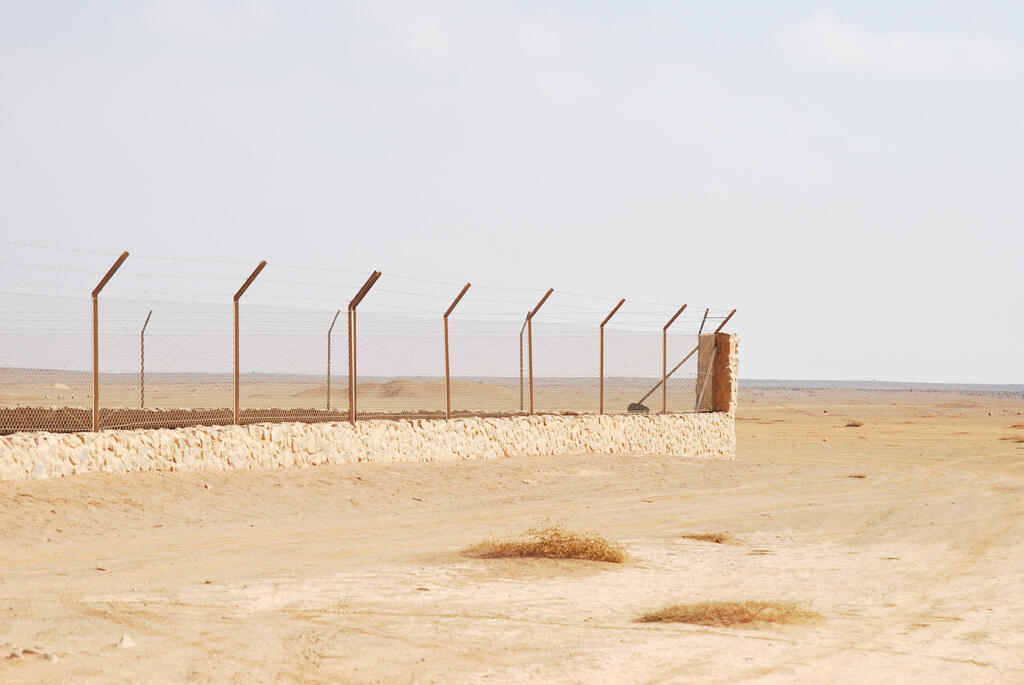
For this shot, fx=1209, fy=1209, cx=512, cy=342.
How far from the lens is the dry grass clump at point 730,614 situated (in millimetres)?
8133

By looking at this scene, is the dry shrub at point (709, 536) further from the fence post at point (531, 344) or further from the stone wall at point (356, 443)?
the fence post at point (531, 344)

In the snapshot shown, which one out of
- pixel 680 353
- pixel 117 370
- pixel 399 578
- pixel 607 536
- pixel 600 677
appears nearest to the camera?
pixel 600 677

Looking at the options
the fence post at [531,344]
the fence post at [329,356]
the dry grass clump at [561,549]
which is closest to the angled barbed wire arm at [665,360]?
the fence post at [531,344]

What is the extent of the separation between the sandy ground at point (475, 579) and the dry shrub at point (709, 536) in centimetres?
16

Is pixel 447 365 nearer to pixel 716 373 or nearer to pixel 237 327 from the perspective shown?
pixel 237 327

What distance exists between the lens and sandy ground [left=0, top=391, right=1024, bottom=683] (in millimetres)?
6871

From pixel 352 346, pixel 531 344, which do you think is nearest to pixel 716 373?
pixel 531 344

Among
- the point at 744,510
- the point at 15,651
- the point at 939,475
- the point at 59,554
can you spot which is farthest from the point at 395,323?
the point at 15,651

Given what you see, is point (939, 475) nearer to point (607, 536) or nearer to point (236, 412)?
point (607, 536)

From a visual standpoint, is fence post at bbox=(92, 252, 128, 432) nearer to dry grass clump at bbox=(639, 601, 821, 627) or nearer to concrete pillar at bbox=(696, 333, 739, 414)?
dry grass clump at bbox=(639, 601, 821, 627)

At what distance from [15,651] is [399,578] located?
3.62 m

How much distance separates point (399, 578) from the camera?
983 centimetres

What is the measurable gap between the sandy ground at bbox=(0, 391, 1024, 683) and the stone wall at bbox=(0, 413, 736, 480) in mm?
343

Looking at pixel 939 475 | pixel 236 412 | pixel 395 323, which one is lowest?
pixel 939 475
